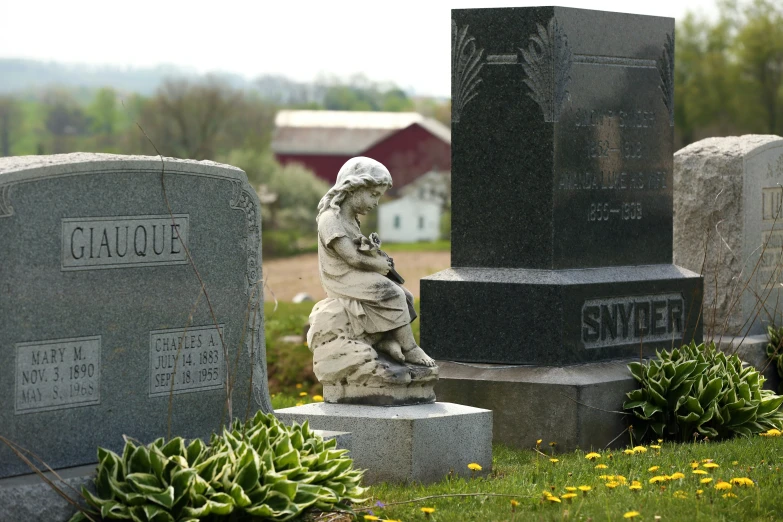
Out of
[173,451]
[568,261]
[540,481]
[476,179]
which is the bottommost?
[540,481]

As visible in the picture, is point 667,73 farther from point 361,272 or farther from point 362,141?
point 362,141

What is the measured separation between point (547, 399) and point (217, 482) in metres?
3.59

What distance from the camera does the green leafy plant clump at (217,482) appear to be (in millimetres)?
5414

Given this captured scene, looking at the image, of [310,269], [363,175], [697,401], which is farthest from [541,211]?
[310,269]

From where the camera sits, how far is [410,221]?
65.0 meters

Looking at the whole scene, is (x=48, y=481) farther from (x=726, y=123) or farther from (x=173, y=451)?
(x=726, y=123)

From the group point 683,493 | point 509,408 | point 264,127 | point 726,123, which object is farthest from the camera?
point 264,127

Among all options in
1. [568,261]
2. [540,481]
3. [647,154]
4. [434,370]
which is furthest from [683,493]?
[647,154]

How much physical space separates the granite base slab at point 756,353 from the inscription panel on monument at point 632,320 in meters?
1.06

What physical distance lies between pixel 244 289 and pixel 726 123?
59522 millimetres

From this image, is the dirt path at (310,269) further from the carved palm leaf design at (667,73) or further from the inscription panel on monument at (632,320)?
the inscription panel on monument at (632,320)

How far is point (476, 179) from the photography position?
9211 millimetres

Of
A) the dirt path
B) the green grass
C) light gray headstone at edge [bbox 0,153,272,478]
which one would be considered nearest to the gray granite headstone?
the green grass

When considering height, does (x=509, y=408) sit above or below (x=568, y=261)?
below
